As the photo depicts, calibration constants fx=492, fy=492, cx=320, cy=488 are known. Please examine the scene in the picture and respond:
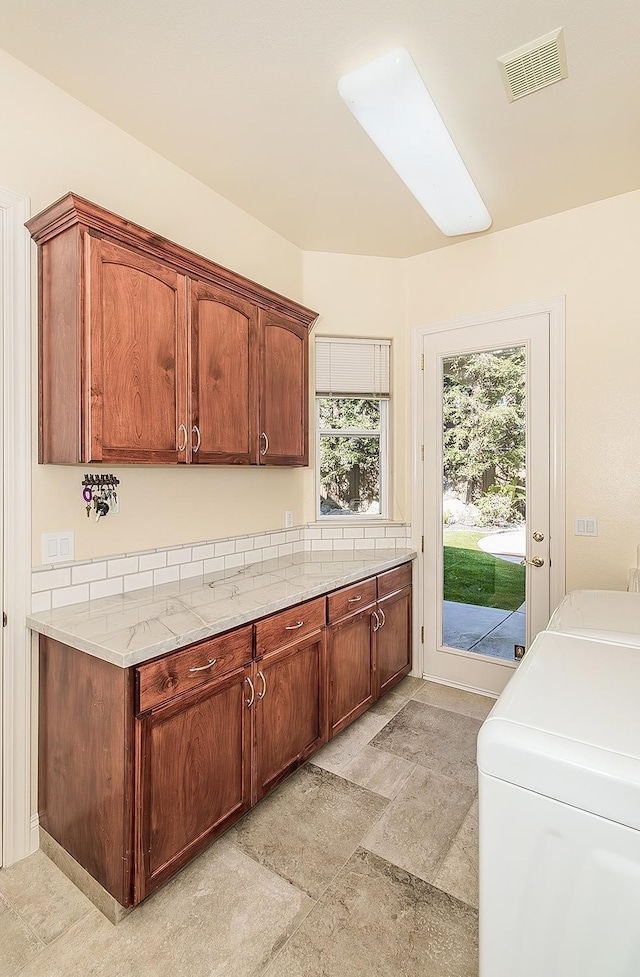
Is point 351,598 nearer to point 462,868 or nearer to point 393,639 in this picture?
point 393,639

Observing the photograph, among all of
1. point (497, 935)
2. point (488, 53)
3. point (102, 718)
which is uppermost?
point (488, 53)

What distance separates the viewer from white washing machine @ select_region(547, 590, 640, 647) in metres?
1.39

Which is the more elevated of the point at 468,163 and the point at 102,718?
the point at 468,163

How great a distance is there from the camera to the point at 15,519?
6.01 ft

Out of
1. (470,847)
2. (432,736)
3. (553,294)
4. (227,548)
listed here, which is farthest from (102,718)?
(553,294)

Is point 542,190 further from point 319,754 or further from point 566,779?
point 319,754

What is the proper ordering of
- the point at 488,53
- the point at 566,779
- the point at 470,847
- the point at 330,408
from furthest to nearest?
the point at 330,408, the point at 470,847, the point at 488,53, the point at 566,779

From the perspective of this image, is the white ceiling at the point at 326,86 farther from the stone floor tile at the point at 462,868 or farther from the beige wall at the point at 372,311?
the stone floor tile at the point at 462,868

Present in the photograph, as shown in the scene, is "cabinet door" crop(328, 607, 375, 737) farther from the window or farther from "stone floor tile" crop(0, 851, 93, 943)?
"stone floor tile" crop(0, 851, 93, 943)

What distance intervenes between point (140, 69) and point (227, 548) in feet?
6.91

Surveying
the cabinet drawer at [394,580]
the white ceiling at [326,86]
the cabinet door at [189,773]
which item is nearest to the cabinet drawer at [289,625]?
the cabinet door at [189,773]

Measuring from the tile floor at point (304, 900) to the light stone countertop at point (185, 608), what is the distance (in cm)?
85

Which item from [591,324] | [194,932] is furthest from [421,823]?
[591,324]

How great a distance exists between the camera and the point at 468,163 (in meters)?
2.43
